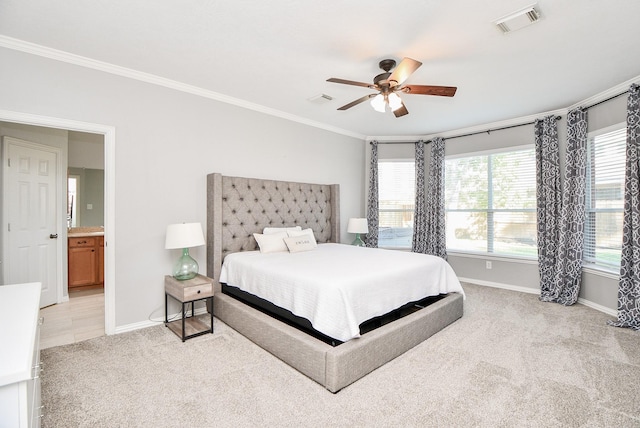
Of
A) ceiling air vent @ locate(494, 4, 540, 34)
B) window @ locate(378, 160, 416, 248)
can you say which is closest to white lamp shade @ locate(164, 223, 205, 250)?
ceiling air vent @ locate(494, 4, 540, 34)

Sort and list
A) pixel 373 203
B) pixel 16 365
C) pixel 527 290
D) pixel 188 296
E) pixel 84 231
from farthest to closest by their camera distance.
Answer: pixel 373 203
pixel 84 231
pixel 527 290
pixel 188 296
pixel 16 365

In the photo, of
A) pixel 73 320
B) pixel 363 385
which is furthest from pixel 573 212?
pixel 73 320

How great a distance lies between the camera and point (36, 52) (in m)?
2.66

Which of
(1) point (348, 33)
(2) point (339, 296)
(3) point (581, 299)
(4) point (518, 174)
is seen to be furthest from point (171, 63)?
(3) point (581, 299)

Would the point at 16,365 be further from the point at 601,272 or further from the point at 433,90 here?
the point at 601,272

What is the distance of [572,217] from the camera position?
13.1ft

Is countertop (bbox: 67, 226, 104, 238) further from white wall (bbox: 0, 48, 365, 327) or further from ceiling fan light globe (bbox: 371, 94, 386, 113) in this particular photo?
ceiling fan light globe (bbox: 371, 94, 386, 113)

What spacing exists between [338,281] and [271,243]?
5.31 feet

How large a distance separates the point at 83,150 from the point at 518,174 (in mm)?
7380

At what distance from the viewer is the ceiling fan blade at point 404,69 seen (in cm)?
228

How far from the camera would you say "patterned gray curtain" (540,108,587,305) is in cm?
392

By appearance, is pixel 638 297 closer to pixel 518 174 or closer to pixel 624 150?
pixel 624 150

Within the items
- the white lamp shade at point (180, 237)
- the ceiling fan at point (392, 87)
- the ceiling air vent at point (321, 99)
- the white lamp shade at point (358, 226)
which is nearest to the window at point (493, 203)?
the white lamp shade at point (358, 226)

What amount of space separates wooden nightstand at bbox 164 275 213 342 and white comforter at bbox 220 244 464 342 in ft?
1.17
